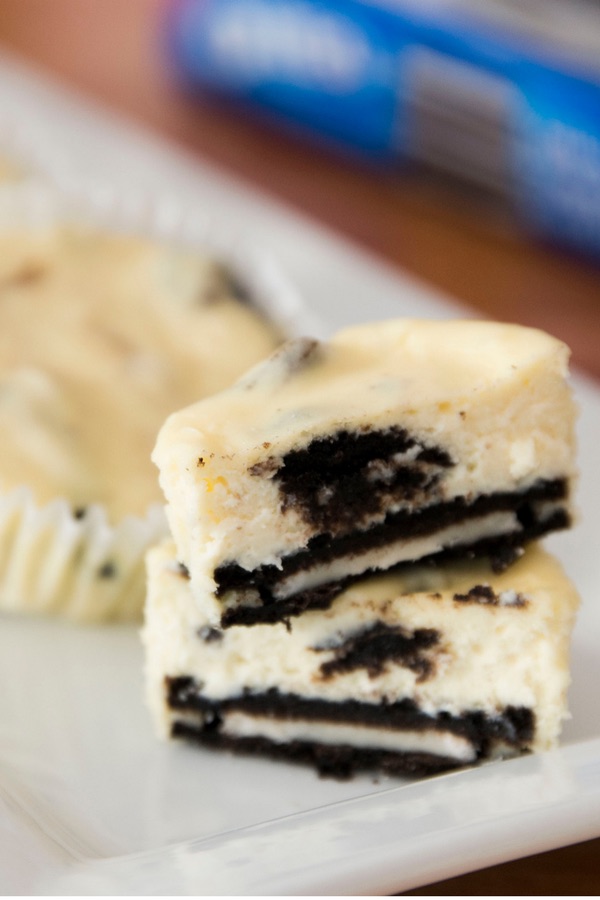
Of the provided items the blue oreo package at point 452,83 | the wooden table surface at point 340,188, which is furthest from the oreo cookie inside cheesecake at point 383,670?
the blue oreo package at point 452,83

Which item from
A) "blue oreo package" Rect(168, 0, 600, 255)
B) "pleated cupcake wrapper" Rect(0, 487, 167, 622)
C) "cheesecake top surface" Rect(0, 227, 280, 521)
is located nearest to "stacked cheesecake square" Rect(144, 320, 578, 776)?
"pleated cupcake wrapper" Rect(0, 487, 167, 622)

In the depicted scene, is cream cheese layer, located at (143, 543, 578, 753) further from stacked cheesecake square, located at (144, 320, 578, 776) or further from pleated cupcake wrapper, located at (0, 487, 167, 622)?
pleated cupcake wrapper, located at (0, 487, 167, 622)

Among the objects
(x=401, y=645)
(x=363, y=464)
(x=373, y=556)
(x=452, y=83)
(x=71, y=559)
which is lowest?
(x=401, y=645)

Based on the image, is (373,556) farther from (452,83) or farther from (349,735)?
(452,83)

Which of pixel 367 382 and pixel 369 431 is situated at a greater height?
pixel 367 382

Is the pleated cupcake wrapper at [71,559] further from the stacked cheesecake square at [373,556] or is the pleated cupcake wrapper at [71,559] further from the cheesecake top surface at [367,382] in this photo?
the cheesecake top surface at [367,382]

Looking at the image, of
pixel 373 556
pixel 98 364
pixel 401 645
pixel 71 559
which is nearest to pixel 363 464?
pixel 373 556
